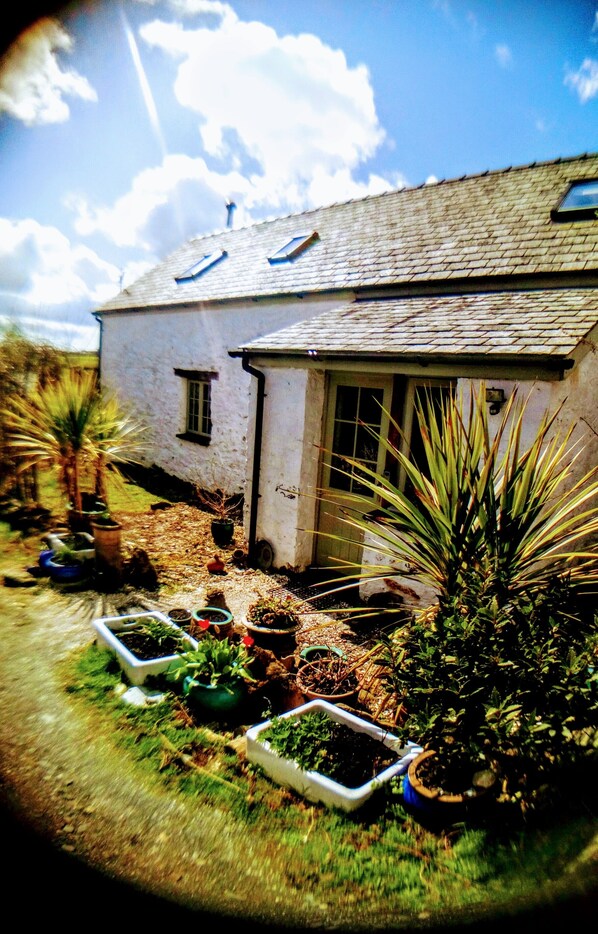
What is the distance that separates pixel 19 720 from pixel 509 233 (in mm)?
8447

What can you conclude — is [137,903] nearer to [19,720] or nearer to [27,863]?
[27,863]

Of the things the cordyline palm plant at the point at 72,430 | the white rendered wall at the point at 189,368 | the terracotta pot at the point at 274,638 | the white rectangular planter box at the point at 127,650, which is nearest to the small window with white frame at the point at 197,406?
the white rendered wall at the point at 189,368

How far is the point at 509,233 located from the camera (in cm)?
717

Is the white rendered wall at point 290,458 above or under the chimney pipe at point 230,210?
under

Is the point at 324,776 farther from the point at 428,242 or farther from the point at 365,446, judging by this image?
the point at 428,242

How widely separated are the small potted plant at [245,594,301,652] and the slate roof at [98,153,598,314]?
5256 mm

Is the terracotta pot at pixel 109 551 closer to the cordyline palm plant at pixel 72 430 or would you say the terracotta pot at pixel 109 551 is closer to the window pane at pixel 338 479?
the cordyline palm plant at pixel 72 430

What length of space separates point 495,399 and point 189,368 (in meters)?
8.10

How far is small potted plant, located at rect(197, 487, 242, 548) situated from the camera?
760 cm

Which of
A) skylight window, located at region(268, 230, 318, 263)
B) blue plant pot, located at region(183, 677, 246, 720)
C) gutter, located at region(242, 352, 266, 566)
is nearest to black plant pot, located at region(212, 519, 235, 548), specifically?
gutter, located at region(242, 352, 266, 566)

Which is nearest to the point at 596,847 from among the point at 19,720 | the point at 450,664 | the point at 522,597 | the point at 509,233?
the point at 450,664

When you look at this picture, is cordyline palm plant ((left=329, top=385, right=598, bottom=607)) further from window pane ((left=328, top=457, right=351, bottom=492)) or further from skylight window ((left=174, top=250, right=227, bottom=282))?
skylight window ((left=174, top=250, right=227, bottom=282))

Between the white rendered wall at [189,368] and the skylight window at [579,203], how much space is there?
→ 3.49m

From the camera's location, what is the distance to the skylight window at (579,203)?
6.76 m
